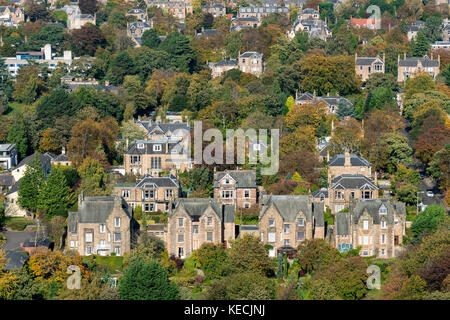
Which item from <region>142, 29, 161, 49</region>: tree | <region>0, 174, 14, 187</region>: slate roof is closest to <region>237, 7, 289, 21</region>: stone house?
<region>142, 29, 161, 49</region>: tree

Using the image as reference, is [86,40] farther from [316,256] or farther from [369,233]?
[316,256]

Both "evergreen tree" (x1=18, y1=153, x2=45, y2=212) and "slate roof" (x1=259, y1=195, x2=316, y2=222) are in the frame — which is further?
"evergreen tree" (x1=18, y1=153, x2=45, y2=212)

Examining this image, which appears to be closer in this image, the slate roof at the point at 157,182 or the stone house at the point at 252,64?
the slate roof at the point at 157,182

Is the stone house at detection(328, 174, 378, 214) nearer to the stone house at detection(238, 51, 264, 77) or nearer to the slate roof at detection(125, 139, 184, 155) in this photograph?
the slate roof at detection(125, 139, 184, 155)

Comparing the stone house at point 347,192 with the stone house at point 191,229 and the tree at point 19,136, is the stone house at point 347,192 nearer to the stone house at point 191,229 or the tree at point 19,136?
the stone house at point 191,229

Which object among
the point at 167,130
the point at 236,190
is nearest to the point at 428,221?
the point at 236,190

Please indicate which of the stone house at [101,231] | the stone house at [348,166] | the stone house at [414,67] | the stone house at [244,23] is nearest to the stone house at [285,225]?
the stone house at [101,231]

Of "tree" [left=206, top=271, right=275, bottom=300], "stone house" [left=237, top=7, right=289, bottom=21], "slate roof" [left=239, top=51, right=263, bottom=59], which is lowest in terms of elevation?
"tree" [left=206, top=271, right=275, bottom=300]
